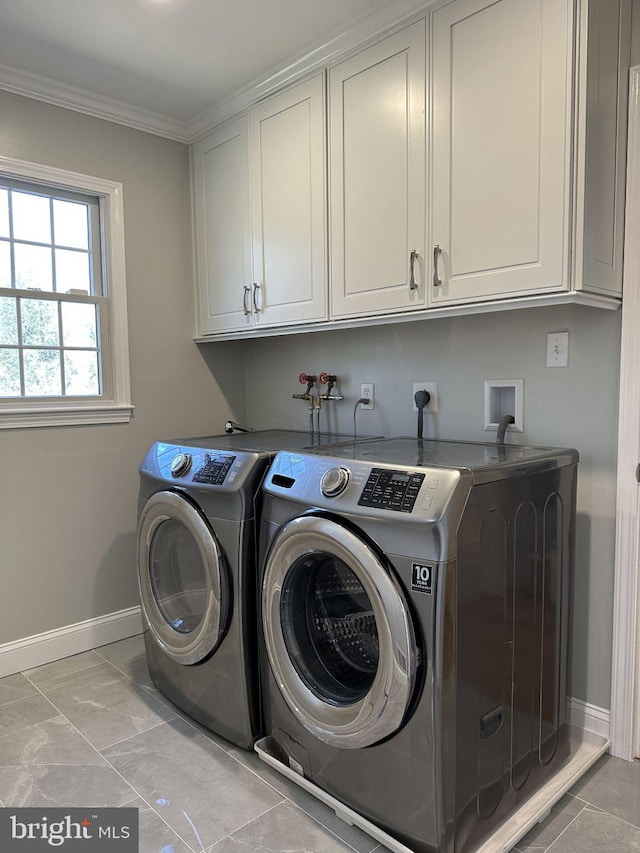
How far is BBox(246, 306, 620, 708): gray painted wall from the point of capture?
196 cm

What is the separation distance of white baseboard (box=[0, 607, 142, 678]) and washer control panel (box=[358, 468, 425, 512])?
6.20 ft

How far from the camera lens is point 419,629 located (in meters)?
1.44

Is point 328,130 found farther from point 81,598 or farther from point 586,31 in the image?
point 81,598

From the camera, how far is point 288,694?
5.84 feet

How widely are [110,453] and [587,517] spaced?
82.1 inches

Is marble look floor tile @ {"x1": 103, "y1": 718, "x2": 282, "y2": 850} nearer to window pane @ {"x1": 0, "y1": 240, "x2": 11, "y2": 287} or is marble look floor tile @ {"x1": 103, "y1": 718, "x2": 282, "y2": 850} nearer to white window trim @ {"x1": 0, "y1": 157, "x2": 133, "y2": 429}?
white window trim @ {"x1": 0, "y1": 157, "x2": 133, "y2": 429}

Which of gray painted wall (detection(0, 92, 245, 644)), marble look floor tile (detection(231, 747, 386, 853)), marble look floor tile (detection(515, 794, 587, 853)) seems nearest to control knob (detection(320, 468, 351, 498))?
marble look floor tile (detection(231, 747, 386, 853))

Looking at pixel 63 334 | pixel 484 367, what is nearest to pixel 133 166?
pixel 63 334

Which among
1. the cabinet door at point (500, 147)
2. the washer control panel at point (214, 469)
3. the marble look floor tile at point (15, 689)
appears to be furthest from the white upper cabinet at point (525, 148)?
the marble look floor tile at point (15, 689)

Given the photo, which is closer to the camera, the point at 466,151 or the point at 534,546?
the point at 534,546

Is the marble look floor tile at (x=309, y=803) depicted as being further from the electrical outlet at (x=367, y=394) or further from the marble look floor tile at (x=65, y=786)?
the electrical outlet at (x=367, y=394)

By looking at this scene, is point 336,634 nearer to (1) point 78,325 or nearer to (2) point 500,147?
(2) point 500,147

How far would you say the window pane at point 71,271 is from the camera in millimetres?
2736

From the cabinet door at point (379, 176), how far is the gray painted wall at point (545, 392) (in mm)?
356
